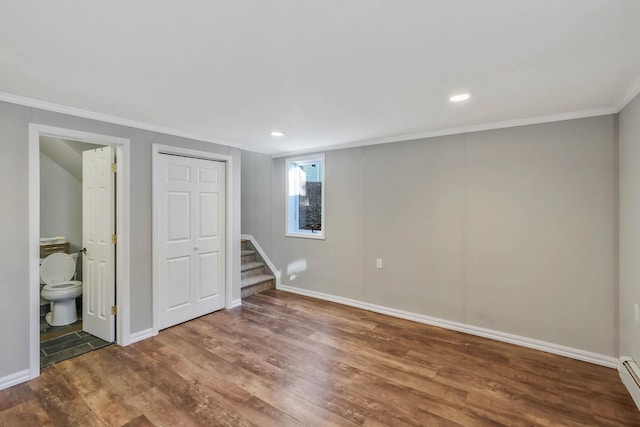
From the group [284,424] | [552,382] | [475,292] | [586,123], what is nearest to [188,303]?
[284,424]

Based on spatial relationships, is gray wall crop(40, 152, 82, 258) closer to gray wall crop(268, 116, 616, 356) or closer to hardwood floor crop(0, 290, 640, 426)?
hardwood floor crop(0, 290, 640, 426)

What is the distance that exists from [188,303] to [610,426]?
3.97 metres

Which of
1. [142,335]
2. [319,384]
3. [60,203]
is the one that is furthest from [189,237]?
[319,384]

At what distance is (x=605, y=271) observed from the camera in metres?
2.68

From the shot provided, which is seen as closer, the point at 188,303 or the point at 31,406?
the point at 31,406

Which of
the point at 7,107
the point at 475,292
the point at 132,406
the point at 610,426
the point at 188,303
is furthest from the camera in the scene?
the point at 188,303

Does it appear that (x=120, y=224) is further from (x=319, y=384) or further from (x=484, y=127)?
(x=484, y=127)

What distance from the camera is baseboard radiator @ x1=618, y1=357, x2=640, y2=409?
2.14m

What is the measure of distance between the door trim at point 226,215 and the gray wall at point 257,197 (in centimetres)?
106

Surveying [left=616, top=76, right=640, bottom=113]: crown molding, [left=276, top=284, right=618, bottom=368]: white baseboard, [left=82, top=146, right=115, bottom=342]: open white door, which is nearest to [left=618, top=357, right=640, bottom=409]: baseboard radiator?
[left=276, top=284, right=618, bottom=368]: white baseboard

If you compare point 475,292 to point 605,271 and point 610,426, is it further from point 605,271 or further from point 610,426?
point 610,426

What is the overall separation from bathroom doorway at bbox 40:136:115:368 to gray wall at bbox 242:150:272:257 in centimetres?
231

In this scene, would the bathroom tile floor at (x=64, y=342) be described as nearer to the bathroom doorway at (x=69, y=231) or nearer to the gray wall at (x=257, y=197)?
the bathroom doorway at (x=69, y=231)

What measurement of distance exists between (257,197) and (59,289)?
9.58 feet
